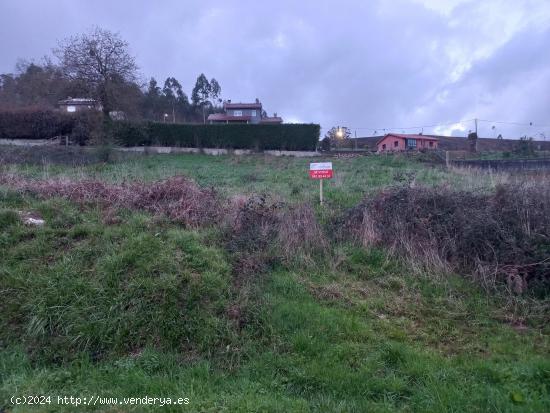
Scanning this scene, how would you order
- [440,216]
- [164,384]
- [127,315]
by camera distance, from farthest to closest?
[440,216] → [127,315] → [164,384]

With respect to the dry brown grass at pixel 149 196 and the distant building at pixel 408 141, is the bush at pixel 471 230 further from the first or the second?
the distant building at pixel 408 141

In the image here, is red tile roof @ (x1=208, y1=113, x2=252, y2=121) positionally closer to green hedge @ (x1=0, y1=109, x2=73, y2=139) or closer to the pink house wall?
the pink house wall

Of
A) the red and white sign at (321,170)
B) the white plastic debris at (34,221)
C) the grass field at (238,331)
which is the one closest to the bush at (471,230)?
the grass field at (238,331)

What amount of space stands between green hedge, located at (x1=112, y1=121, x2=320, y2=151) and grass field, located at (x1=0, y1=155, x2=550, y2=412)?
99.4 ft

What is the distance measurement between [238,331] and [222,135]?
3396cm

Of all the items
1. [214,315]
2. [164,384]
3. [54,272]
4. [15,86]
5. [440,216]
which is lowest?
[164,384]

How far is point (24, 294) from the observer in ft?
17.3

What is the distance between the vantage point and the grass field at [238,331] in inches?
152

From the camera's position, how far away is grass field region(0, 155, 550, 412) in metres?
3.86

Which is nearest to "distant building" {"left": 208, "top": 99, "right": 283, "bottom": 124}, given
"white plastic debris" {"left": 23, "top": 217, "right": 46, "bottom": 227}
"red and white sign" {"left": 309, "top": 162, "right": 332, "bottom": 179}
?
"red and white sign" {"left": 309, "top": 162, "right": 332, "bottom": 179}

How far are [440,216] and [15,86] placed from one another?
5625 cm

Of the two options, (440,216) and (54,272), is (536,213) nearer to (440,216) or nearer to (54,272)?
(440,216)

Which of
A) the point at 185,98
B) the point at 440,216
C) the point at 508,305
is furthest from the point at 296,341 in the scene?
the point at 185,98

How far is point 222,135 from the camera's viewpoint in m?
37.7
